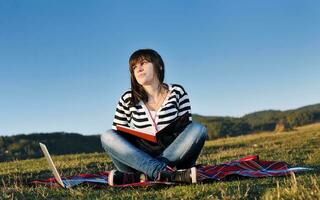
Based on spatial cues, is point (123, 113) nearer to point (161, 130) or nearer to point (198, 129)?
point (161, 130)

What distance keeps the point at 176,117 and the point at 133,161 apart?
1007 mm

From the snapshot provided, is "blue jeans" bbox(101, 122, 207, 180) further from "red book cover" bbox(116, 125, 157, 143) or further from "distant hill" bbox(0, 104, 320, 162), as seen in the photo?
"distant hill" bbox(0, 104, 320, 162)

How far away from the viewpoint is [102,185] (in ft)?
23.7

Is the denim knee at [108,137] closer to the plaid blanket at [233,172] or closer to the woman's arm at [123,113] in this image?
the woman's arm at [123,113]

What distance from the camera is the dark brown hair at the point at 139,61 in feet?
25.7

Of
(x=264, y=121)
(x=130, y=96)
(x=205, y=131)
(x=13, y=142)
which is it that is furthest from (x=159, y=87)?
(x=264, y=121)

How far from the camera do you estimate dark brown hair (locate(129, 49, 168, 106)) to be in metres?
7.82

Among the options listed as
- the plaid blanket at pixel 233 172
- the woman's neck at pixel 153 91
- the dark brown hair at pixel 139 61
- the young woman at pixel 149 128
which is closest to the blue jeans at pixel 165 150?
the young woman at pixel 149 128

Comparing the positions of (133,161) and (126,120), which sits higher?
(126,120)

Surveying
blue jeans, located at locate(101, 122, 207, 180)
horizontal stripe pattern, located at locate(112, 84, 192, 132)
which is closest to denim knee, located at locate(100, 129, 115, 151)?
blue jeans, located at locate(101, 122, 207, 180)

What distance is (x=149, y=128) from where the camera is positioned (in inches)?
310

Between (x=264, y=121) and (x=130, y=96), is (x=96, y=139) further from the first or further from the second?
(x=130, y=96)

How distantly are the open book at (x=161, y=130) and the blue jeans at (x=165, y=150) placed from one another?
5.8 inches

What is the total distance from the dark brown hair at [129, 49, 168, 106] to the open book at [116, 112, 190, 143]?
505 millimetres
